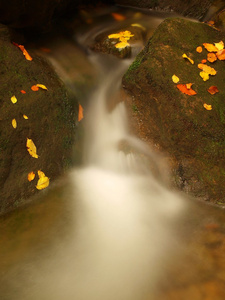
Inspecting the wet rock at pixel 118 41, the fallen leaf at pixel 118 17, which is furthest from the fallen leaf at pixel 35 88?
the fallen leaf at pixel 118 17

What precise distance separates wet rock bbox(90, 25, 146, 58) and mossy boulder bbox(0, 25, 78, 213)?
1354 millimetres

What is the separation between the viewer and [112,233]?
10.9 ft

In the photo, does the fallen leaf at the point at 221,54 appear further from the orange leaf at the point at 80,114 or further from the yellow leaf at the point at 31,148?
the yellow leaf at the point at 31,148

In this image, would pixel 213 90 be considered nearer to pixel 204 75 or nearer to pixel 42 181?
pixel 204 75

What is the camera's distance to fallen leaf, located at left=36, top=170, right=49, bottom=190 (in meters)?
3.60

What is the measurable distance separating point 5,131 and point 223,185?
99.3 inches

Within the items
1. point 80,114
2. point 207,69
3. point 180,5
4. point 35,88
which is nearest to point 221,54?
point 207,69

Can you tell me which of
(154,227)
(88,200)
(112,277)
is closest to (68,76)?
(88,200)

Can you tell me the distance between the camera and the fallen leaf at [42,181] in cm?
360

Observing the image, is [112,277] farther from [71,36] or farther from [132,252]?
[71,36]

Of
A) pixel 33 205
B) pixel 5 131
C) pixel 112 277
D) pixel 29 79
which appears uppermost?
pixel 29 79

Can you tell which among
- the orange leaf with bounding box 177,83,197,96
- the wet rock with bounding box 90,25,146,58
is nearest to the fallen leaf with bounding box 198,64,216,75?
the orange leaf with bounding box 177,83,197,96

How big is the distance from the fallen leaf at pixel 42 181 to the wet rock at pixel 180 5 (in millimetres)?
4753

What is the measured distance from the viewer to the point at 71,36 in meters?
5.53
